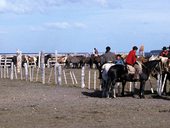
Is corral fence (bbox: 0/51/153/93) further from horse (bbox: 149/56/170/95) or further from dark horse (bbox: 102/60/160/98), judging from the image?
dark horse (bbox: 102/60/160/98)

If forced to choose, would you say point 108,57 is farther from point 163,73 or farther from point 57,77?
point 57,77

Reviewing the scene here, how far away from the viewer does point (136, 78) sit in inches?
937

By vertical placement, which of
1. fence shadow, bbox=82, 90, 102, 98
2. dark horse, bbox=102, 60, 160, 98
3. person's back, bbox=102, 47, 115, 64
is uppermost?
person's back, bbox=102, 47, 115, 64

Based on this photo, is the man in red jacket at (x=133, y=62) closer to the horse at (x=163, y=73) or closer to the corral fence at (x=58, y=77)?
the horse at (x=163, y=73)

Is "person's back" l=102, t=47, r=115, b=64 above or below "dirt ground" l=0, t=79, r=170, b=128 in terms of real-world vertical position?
above

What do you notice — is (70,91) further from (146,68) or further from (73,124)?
(73,124)

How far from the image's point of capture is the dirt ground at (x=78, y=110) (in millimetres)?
15630

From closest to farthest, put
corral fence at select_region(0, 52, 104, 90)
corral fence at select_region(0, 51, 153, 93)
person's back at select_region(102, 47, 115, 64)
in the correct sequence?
1. person's back at select_region(102, 47, 115, 64)
2. corral fence at select_region(0, 51, 153, 93)
3. corral fence at select_region(0, 52, 104, 90)

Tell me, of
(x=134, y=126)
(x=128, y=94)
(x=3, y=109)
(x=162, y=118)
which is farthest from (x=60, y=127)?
(x=128, y=94)

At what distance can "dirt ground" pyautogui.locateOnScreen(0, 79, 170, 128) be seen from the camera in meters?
15.6

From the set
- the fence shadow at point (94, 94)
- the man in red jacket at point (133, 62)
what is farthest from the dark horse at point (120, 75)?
the fence shadow at point (94, 94)

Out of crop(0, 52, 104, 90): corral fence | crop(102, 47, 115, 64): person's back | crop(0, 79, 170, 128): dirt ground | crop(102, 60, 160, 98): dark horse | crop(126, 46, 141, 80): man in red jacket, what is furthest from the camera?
crop(0, 52, 104, 90): corral fence

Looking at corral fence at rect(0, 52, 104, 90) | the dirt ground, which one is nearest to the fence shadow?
the dirt ground

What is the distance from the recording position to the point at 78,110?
61.7ft
